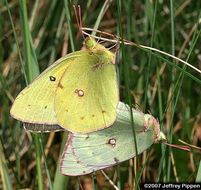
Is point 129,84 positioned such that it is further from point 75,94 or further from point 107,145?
point 107,145

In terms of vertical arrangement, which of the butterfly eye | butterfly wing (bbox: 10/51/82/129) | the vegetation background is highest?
the butterfly eye

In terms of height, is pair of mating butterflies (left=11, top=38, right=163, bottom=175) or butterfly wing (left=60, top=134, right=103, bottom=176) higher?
pair of mating butterflies (left=11, top=38, right=163, bottom=175)

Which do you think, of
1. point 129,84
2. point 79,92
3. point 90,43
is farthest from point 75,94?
point 129,84

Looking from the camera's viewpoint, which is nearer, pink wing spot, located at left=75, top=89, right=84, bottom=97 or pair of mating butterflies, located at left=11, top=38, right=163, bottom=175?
pair of mating butterflies, located at left=11, top=38, right=163, bottom=175

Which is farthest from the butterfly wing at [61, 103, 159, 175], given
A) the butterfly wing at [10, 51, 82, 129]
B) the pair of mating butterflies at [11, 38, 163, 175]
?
the butterfly wing at [10, 51, 82, 129]

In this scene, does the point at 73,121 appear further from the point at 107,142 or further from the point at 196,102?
the point at 196,102

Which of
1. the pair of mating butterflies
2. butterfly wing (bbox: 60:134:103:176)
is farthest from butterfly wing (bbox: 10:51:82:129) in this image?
butterfly wing (bbox: 60:134:103:176)

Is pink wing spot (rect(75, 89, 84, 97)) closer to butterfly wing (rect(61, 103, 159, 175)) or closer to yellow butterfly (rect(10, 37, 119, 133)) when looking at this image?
yellow butterfly (rect(10, 37, 119, 133))
